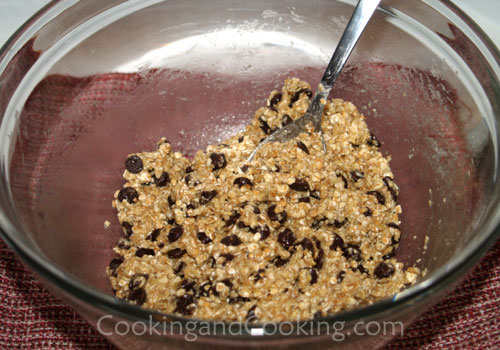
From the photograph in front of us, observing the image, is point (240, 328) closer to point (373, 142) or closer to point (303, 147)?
point (303, 147)

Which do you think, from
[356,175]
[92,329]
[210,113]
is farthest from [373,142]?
[92,329]

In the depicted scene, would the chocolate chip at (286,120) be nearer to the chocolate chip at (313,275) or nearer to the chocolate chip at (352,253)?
the chocolate chip at (352,253)

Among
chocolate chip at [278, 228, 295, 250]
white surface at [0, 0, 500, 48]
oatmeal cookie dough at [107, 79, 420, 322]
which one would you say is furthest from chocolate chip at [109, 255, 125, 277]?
white surface at [0, 0, 500, 48]

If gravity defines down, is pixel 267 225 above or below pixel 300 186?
below

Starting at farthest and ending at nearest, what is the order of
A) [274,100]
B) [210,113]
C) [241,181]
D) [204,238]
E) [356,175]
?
[210,113] < [274,100] < [356,175] < [241,181] < [204,238]

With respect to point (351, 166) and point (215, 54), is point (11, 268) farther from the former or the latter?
point (351, 166)

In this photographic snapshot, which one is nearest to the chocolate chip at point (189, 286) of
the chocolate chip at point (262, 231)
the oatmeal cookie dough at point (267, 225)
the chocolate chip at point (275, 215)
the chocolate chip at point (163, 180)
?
the oatmeal cookie dough at point (267, 225)

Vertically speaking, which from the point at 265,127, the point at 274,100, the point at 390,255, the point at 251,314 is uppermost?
the point at 274,100
